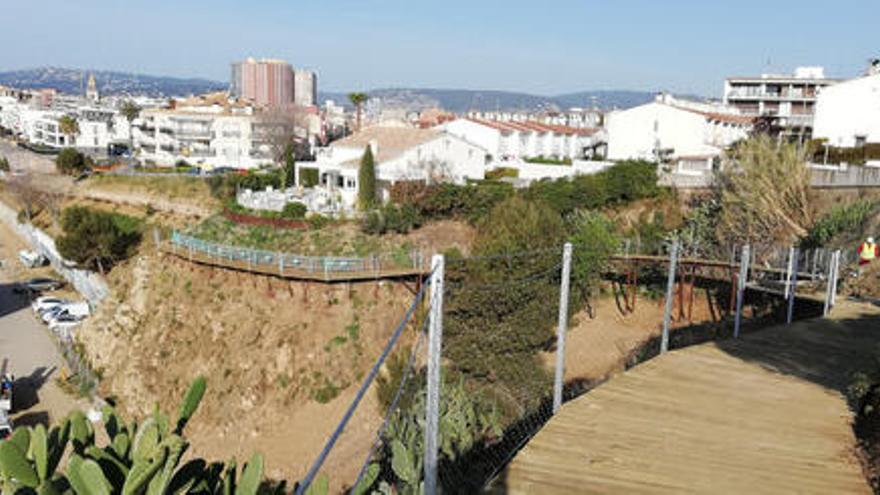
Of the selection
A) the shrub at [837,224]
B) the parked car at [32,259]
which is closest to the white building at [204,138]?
the parked car at [32,259]

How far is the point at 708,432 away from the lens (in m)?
6.91

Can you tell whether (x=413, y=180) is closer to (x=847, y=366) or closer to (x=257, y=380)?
(x=257, y=380)

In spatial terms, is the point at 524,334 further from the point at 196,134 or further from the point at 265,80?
the point at 265,80

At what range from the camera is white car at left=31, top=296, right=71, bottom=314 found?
37.1 metres

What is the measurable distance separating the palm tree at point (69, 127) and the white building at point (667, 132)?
7103cm

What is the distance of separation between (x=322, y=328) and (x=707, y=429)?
21919mm

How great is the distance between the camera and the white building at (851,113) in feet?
143

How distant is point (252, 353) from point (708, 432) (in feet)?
75.7

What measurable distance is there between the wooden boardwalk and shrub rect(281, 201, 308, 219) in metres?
25.5

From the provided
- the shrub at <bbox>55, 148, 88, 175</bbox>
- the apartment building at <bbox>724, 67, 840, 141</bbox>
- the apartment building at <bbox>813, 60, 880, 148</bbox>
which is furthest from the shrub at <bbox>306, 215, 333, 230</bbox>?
the apartment building at <bbox>724, 67, 840, 141</bbox>

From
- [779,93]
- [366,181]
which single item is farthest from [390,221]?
[779,93]

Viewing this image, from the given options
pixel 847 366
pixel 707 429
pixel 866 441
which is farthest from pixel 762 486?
pixel 847 366

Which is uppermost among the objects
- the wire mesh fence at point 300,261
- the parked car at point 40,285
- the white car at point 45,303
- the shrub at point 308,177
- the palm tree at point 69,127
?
the palm tree at point 69,127

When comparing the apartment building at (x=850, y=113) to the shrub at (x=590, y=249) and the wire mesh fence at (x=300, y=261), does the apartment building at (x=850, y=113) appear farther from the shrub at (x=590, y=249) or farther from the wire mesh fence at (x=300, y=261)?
the wire mesh fence at (x=300, y=261)
